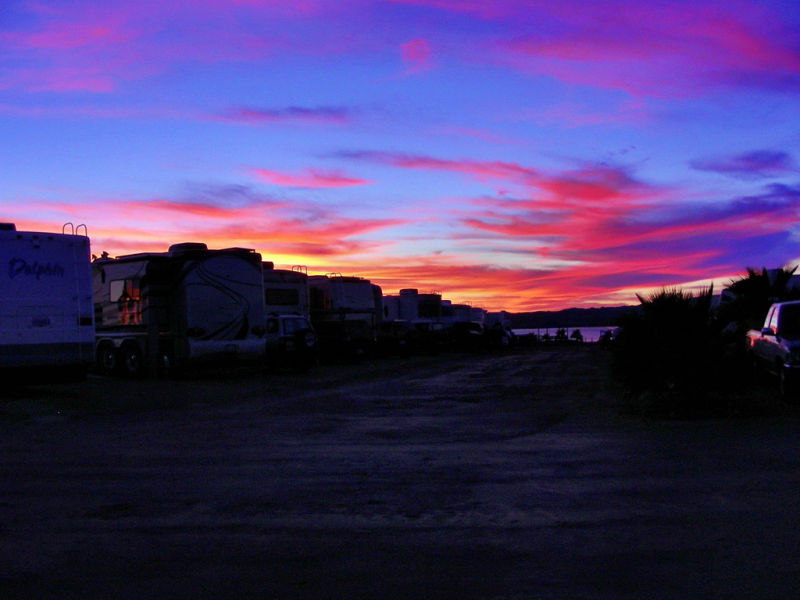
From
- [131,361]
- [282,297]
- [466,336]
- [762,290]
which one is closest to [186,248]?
[131,361]

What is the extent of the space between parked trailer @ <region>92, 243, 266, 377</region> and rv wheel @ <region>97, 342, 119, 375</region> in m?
0.03

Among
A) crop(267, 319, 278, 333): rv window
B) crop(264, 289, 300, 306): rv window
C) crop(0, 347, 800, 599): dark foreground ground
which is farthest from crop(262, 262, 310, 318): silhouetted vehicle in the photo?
crop(0, 347, 800, 599): dark foreground ground

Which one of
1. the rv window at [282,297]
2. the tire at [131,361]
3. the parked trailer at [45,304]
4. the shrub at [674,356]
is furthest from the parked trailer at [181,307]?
the shrub at [674,356]

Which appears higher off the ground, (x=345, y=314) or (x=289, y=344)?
(x=345, y=314)

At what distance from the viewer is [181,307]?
74.4ft

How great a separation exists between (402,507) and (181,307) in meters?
17.0

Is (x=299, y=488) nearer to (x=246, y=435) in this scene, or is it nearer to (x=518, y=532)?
(x=518, y=532)

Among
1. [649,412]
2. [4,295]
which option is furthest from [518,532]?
[4,295]

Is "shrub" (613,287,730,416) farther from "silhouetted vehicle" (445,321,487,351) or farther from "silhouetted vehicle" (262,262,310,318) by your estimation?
"silhouetted vehicle" (445,321,487,351)

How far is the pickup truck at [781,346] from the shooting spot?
47.6ft

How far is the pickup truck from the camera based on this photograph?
14500 millimetres

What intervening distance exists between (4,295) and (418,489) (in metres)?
12.5

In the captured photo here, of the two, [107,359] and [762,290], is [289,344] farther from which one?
[762,290]

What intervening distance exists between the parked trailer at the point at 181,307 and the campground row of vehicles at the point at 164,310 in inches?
1.1
